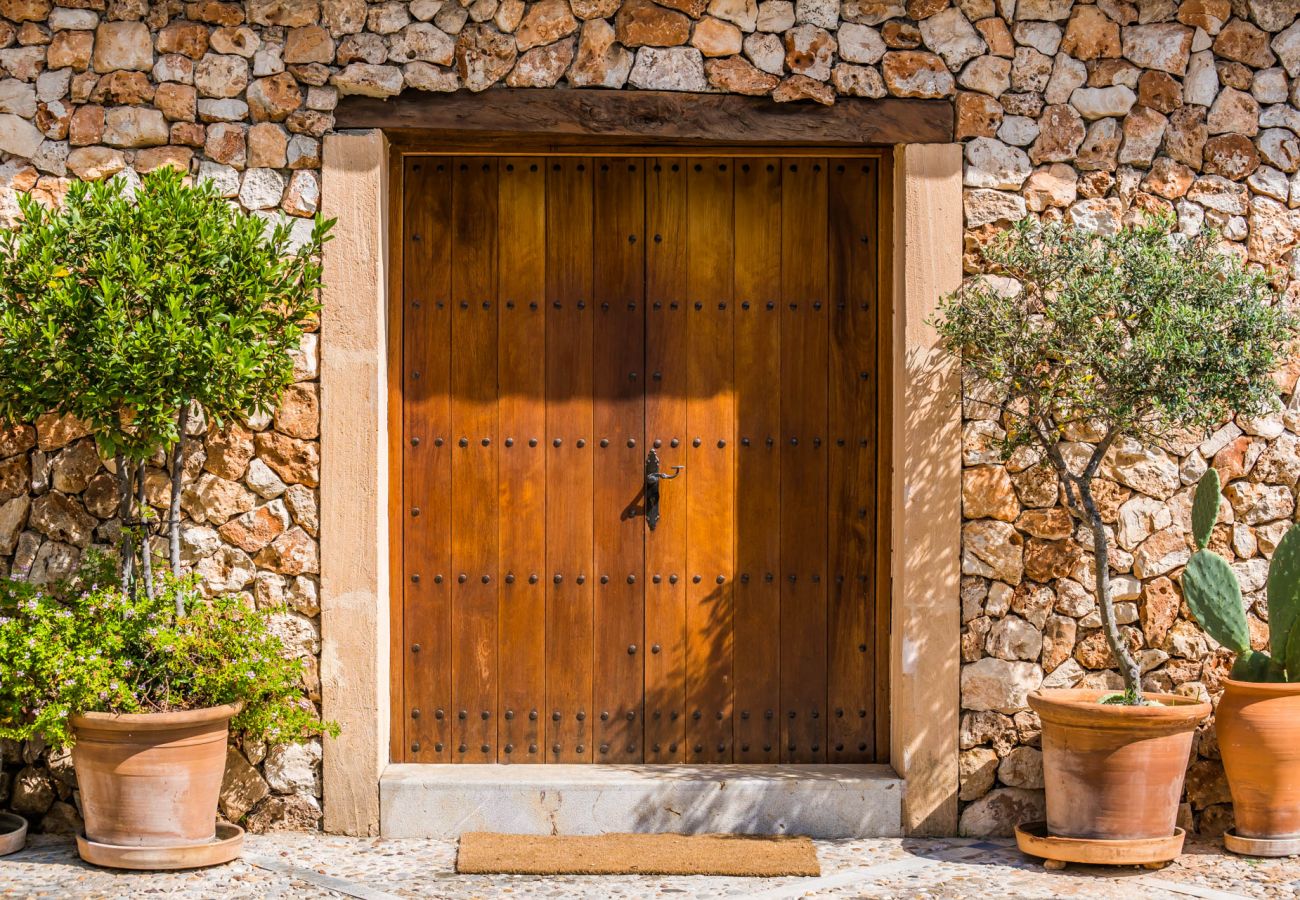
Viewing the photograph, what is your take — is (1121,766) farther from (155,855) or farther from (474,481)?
(155,855)

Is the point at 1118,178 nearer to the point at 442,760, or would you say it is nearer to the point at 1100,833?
the point at 1100,833

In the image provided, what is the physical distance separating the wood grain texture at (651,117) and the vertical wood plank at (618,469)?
32 centimetres

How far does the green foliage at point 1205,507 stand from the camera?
4289 mm

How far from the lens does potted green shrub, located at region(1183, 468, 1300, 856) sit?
163 inches

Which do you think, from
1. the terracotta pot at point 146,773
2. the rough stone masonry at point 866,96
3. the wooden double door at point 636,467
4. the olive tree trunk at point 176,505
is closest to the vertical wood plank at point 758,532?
the wooden double door at point 636,467

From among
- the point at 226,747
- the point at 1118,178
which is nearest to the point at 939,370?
the point at 1118,178

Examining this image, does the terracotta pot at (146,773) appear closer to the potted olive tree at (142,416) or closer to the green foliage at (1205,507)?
the potted olive tree at (142,416)

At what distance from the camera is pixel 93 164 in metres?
4.46

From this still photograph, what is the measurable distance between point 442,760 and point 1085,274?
2884 millimetres

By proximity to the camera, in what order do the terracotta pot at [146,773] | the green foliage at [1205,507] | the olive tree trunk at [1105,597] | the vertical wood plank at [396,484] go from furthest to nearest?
the vertical wood plank at [396,484], the green foliage at [1205,507], the olive tree trunk at [1105,597], the terracotta pot at [146,773]

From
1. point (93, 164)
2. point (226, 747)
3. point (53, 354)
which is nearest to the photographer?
point (53, 354)

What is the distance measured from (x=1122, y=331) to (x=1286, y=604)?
1.12 m

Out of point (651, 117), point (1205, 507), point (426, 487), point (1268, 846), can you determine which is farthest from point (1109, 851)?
point (651, 117)

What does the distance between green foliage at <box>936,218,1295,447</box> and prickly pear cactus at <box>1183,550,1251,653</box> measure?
476mm
